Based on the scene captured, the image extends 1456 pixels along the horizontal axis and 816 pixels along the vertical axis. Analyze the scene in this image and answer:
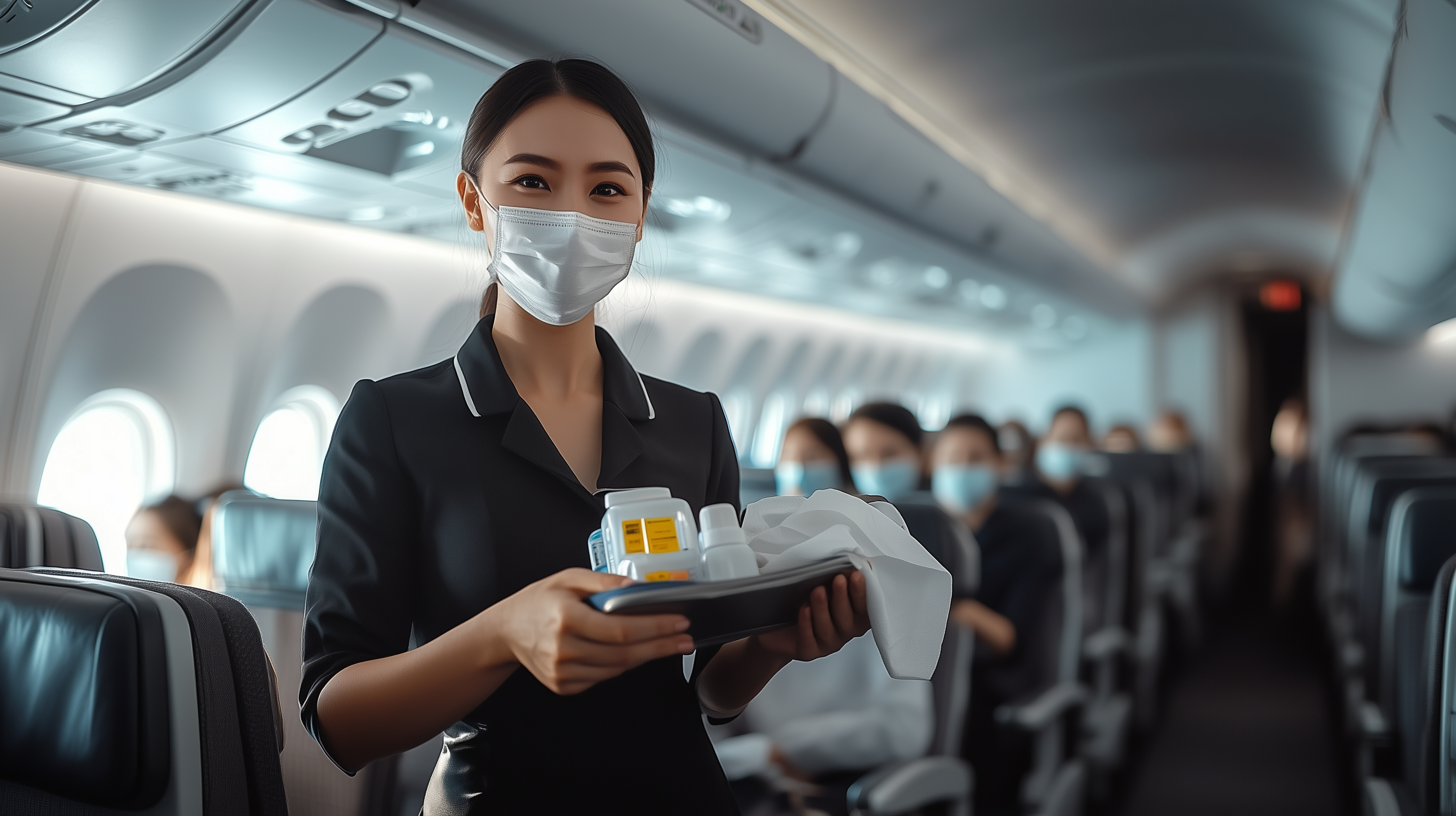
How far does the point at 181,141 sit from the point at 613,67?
120 centimetres

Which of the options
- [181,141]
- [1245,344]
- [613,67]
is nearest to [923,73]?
[613,67]

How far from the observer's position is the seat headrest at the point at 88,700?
3.43 ft

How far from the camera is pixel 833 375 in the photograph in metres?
9.87

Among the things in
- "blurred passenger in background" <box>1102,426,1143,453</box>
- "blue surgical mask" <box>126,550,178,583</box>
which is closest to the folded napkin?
"blue surgical mask" <box>126,550,178,583</box>

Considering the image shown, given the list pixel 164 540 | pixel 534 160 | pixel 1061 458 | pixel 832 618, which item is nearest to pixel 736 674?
pixel 832 618

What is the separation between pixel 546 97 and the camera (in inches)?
44.3

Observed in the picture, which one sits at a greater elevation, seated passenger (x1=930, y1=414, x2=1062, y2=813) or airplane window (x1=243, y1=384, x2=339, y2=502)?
airplane window (x1=243, y1=384, x2=339, y2=502)

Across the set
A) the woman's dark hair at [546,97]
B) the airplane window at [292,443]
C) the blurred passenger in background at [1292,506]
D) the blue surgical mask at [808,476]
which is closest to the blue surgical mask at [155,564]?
the airplane window at [292,443]

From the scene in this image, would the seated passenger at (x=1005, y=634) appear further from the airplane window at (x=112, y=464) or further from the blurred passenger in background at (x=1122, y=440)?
the blurred passenger in background at (x=1122, y=440)

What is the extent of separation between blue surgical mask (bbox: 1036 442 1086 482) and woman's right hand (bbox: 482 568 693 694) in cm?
566

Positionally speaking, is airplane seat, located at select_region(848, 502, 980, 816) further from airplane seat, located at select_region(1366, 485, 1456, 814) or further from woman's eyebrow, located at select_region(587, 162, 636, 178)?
woman's eyebrow, located at select_region(587, 162, 636, 178)

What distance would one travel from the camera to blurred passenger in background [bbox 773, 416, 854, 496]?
11.6ft

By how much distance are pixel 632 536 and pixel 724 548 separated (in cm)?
9

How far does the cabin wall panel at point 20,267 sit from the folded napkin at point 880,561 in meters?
3.29
